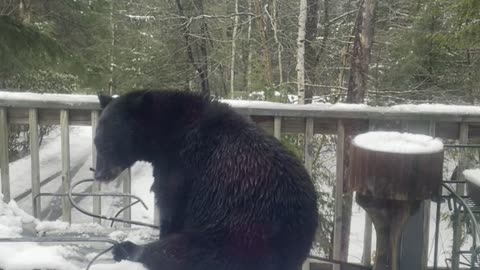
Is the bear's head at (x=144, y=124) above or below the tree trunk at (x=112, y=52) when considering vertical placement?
below

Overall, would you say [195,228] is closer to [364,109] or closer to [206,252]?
[206,252]

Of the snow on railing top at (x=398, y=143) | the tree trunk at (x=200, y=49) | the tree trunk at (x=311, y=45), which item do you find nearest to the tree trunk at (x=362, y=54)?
the tree trunk at (x=311, y=45)

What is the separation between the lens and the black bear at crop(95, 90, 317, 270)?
172 centimetres

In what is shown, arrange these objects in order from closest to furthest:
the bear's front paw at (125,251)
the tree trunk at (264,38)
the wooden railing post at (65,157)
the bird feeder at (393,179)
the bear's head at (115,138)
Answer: the bear's front paw at (125,251) < the bear's head at (115,138) < the bird feeder at (393,179) < the wooden railing post at (65,157) < the tree trunk at (264,38)

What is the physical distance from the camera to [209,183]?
1.82 m

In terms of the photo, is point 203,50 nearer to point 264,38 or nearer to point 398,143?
point 264,38

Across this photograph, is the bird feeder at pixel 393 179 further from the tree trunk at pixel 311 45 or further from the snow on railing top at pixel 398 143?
the tree trunk at pixel 311 45

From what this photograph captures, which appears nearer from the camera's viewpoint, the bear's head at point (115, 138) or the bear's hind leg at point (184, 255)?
the bear's hind leg at point (184, 255)

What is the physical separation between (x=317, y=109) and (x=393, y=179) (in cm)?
95

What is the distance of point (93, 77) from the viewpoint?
35.0 feet

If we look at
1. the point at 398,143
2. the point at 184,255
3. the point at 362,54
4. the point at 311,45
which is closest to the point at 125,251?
the point at 184,255

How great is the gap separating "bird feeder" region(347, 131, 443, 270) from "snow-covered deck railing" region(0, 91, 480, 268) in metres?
0.63

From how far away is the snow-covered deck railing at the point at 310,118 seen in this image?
2.96 metres

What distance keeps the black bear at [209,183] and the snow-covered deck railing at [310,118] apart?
1000 millimetres
